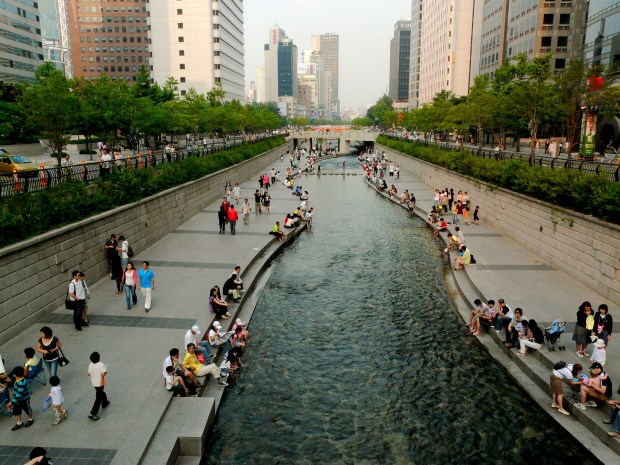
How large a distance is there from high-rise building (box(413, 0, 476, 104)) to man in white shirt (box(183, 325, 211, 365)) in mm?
106524

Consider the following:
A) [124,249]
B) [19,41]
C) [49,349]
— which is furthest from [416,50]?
[49,349]

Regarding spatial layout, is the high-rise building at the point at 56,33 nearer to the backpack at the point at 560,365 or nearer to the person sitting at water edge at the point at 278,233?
the person sitting at water edge at the point at 278,233

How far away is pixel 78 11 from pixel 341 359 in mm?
165380

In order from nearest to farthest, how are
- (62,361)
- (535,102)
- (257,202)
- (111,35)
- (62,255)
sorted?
1. (62,361)
2. (62,255)
3. (257,202)
4. (535,102)
5. (111,35)

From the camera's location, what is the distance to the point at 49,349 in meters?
11.3

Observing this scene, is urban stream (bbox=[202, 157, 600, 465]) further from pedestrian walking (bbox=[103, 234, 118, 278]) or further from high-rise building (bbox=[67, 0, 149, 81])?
high-rise building (bbox=[67, 0, 149, 81])

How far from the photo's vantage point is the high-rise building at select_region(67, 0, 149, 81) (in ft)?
480

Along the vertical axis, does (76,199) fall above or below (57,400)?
above

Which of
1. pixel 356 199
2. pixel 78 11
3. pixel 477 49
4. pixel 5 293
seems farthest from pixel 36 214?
pixel 78 11

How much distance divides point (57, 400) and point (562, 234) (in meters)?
20.0

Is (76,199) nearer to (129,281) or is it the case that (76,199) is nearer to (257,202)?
(129,281)

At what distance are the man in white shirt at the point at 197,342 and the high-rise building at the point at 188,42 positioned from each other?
10789 centimetres

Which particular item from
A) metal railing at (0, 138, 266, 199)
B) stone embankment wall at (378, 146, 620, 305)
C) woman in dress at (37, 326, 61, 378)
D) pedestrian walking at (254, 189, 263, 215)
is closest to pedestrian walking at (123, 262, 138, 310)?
woman in dress at (37, 326, 61, 378)

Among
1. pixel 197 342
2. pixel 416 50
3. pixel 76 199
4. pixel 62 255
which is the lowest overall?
pixel 197 342
